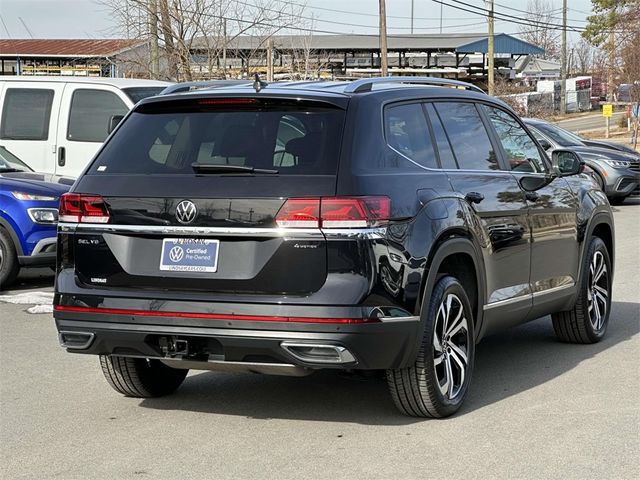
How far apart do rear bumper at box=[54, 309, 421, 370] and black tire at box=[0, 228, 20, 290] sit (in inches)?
228

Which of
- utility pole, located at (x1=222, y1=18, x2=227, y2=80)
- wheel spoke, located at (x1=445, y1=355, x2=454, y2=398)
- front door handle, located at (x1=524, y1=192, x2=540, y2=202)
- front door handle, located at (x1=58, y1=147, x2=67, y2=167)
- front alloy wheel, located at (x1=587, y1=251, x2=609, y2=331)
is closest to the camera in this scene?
wheel spoke, located at (x1=445, y1=355, x2=454, y2=398)

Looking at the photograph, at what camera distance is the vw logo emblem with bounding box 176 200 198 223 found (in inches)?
223

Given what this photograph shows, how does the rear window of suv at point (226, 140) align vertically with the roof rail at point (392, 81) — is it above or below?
below

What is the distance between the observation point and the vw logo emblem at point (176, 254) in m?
5.68

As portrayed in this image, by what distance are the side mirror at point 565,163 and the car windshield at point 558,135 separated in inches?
505

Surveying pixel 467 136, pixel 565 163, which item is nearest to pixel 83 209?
pixel 467 136

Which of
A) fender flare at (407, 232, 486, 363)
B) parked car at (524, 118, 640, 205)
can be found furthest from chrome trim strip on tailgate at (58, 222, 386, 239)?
parked car at (524, 118, 640, 205)

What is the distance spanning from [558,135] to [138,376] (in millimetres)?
15892

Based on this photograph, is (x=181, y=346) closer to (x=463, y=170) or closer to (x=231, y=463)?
(x=231, y=463)

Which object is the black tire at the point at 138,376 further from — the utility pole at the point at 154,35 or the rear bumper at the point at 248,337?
the utility pole at the point at 154,35

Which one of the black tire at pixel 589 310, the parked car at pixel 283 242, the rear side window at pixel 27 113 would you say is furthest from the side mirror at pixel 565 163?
the rear side window at pixel 27 113

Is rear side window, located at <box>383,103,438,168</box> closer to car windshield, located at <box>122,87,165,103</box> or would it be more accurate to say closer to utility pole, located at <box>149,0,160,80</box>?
car windshield, located at <box>122,87,165,103</box>

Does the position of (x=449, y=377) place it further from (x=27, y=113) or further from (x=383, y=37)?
(x=383, y=37)

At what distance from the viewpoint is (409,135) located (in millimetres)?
6266
